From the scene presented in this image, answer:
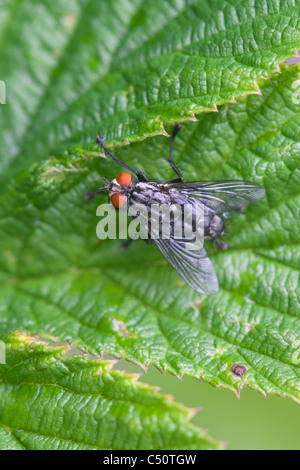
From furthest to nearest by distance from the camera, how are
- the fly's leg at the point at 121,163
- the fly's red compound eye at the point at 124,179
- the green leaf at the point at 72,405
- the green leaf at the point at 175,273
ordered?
1. the fly's red compound eye at the point at 124,179
2. the fly's leg at the point at 121,163
3. the green leaf at the point at 175,273
4. the green leaf at the point at 72,405

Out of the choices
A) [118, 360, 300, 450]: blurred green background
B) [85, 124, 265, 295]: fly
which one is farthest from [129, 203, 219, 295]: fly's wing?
[118, 360, 300, 450]: blurred green background

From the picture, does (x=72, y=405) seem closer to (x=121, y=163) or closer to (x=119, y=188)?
(x=119, y=188)

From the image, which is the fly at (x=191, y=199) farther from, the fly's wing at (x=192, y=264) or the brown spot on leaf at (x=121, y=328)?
the brown spot on leaf at (x=121, y=328)

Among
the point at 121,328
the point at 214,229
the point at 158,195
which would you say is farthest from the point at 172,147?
the point at 121,328

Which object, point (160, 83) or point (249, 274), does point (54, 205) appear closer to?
point (160, 83)

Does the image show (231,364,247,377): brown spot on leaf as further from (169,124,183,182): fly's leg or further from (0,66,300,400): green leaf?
(169,124,183,182): fly's leg

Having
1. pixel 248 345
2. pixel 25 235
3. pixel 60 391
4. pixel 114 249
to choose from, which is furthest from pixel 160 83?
pixel 60 391

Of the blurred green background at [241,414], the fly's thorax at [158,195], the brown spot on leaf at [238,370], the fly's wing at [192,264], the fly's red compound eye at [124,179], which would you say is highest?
the fly's red compound eye at [124,179]

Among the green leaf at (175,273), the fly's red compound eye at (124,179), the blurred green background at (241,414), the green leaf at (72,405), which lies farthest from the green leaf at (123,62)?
the blurred green background at (241,414)
